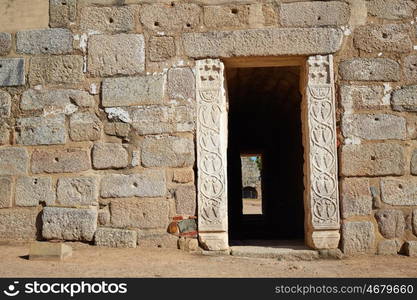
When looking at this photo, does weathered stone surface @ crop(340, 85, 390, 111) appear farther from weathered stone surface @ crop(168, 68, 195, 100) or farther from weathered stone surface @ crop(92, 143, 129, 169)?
weathered stone surface @ crop(92, 143, 129, 169)

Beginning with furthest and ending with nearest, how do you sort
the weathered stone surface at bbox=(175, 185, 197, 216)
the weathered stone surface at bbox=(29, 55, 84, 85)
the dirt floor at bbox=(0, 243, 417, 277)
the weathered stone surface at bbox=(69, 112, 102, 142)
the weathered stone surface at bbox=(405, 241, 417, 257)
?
1. the weathered stone surface at bbox=(29, 55, 84, 85)
2. the weathered stone surface at bbox=(69, 112, 102, 142)
3. the weathered stone surface at bbox=(175, 185, 197, 216)
4. the weathered stone surface at bbox=(405, 241, 417, 257)
5. the dirt floor at bbox=(0, 243, 417, 277)

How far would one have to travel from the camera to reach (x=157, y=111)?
4.39 m

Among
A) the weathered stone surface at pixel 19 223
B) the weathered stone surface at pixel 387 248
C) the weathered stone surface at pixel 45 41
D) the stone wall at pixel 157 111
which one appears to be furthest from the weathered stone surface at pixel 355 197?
the weathered stone surface at pixel 45 41

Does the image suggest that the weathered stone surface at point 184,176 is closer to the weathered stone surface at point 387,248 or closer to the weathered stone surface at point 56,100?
the weathered stone surface at point 56,100

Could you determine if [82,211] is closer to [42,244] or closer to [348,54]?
[42,244]

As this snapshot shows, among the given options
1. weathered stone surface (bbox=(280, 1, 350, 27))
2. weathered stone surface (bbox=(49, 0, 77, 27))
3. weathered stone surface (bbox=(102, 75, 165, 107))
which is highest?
weathered stone surface (bbox=(49, 0, 77, 27))

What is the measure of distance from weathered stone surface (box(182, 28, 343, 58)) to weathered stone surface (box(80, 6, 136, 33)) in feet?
2.84

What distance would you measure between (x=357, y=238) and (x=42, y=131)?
3356 mm

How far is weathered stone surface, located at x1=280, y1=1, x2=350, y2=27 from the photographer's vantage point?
14.4 feet

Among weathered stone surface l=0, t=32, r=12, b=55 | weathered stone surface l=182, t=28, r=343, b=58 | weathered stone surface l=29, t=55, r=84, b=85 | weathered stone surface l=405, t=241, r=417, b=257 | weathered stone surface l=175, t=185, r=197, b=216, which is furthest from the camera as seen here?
weathered stone surface l=0, t=32, r=12, b=55

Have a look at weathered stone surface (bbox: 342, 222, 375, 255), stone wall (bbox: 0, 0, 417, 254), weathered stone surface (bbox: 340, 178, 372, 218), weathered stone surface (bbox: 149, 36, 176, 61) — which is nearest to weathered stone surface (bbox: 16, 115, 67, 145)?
stone wall (bbox: 0, 0, 417, 254)

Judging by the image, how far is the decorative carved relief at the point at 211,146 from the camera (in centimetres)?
422

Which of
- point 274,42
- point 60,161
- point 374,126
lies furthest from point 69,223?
point 374,126

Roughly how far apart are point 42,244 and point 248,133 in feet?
20.7
